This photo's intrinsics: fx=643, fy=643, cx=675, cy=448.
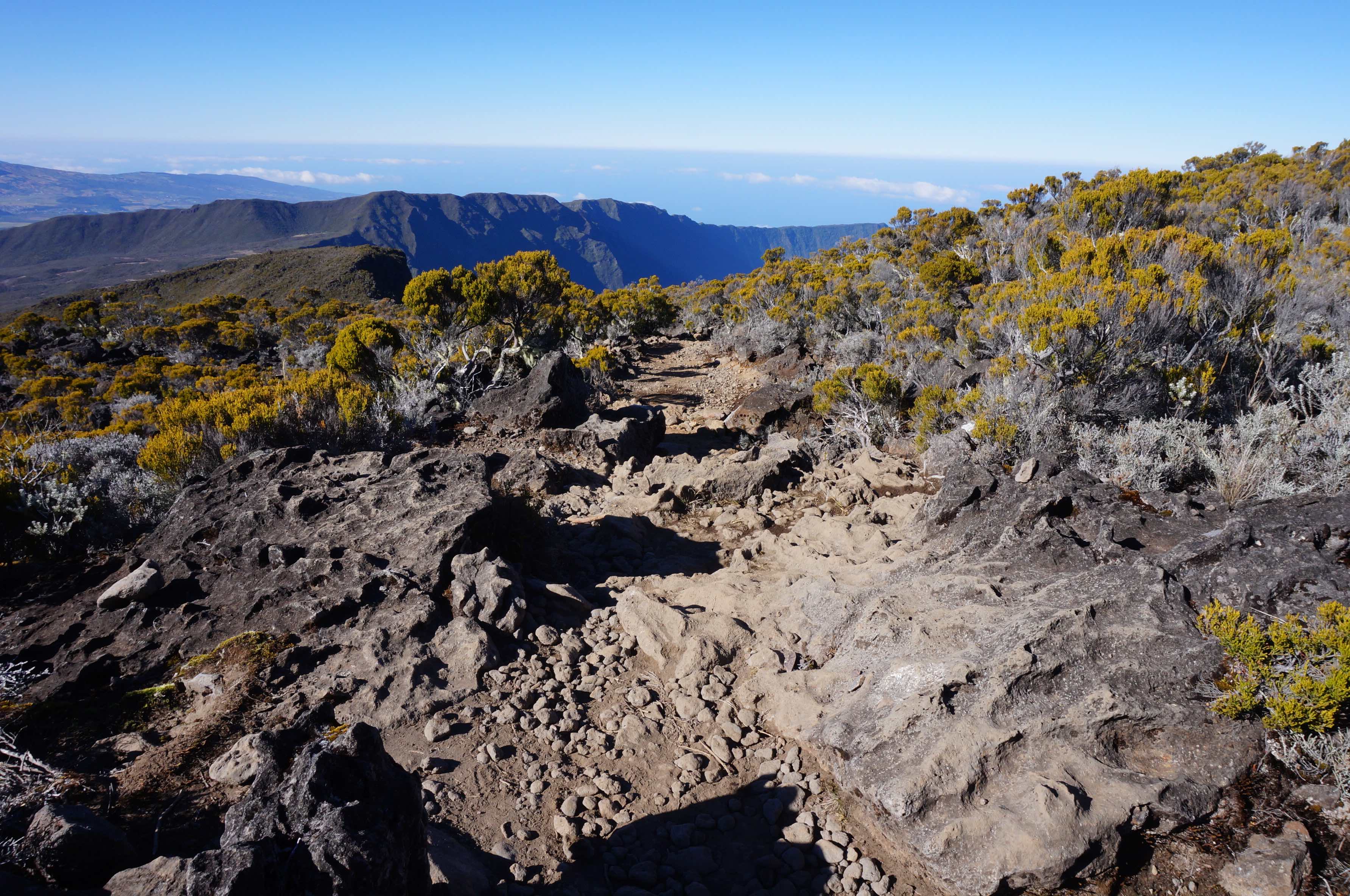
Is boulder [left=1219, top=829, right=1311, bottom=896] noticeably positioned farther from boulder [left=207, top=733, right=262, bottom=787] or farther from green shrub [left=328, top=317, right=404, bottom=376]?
green shrub [left=328, top=317, right=404, bottom=376]

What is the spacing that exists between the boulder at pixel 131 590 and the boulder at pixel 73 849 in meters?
2.56

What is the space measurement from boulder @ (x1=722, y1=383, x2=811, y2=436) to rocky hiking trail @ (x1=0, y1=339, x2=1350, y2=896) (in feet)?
15.2

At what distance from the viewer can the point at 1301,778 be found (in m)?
2.86

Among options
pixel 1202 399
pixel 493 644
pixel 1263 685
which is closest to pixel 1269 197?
pixel 1202 399

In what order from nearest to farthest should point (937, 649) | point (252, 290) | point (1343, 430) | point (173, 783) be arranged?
point (173, 783) < point (937, 649) < point (1343, 430) < point (252, 290)

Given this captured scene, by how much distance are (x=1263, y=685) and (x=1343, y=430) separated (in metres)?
4.23

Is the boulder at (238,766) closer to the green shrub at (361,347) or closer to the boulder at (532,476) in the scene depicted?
the boulder at (532,476)

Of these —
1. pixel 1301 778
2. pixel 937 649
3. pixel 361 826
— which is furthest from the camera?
pixel 937 649

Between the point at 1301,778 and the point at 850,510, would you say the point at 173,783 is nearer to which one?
the point at 1301,778

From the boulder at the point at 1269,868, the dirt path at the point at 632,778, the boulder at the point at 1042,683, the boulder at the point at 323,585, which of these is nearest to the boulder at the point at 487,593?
the boulder at the point at 323,585

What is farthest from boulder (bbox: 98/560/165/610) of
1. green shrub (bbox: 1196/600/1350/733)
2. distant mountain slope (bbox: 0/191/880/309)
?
distant mountain slope (bbox: 0/191/880/309)

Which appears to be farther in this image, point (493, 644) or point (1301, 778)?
point (493, 644)

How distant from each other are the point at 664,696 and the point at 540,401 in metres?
6.99

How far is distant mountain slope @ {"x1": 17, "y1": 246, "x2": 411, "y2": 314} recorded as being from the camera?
53.2 metres
